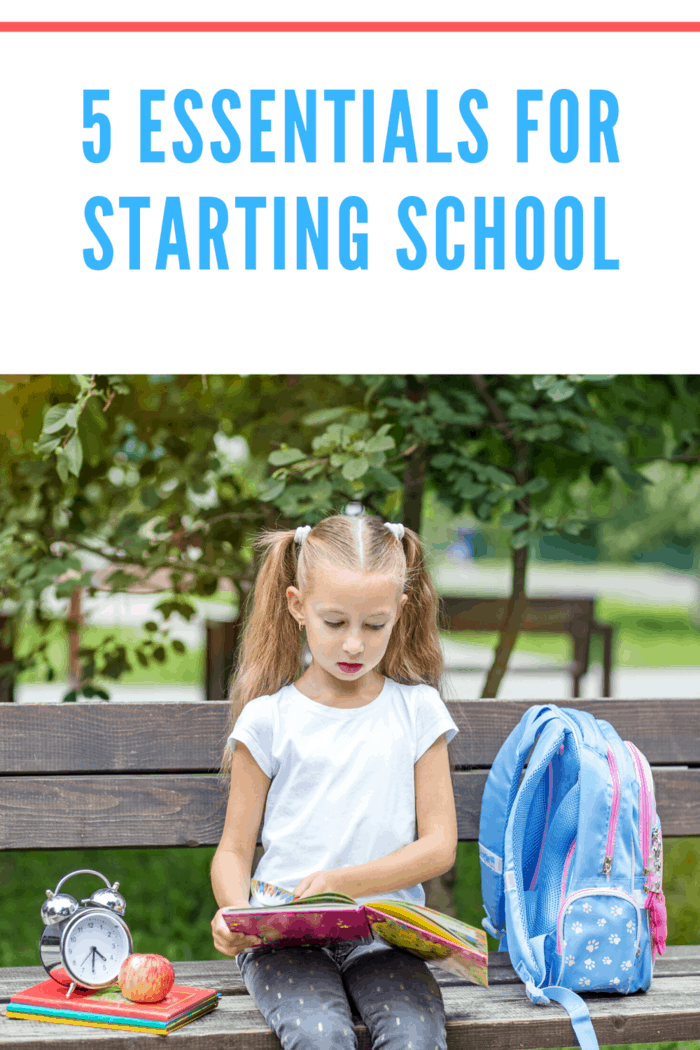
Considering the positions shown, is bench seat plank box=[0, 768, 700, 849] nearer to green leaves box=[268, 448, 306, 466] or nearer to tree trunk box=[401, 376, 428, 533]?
green leaves box=[268, 448, 306, 466]

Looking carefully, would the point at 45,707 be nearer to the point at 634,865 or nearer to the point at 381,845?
the point at 381,845

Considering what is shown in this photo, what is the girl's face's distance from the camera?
214 cm

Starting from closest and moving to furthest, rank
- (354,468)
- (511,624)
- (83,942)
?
(83,942) → (354,468) → (511,624)

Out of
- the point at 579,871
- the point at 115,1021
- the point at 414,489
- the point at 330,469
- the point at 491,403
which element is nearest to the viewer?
the point at 115,1021

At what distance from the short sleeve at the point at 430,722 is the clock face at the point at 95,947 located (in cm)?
65

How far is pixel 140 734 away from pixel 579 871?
997 millimetres

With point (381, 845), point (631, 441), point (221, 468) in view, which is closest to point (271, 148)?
point (221, 468)

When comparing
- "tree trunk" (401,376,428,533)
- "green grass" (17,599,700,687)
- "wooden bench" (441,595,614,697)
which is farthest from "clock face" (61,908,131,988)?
"wooden bench" (441,595,614,697)

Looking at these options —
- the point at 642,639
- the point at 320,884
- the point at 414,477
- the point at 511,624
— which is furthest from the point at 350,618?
the point at 642,639

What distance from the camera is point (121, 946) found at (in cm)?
208

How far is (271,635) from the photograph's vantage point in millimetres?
2393

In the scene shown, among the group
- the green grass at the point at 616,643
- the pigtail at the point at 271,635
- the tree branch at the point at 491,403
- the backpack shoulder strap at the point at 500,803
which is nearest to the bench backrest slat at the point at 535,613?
the green grass at the point at 616,643

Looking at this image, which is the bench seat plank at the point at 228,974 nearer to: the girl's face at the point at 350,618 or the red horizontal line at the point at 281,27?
the girl's face at the point at 350,618

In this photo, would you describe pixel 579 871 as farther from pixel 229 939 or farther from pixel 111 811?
pixel 111 811
